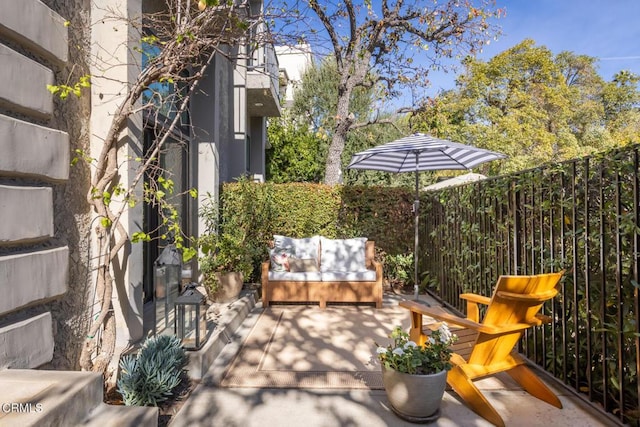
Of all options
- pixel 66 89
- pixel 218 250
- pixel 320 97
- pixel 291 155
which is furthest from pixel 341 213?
pixel 320 97

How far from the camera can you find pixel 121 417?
1892 mm

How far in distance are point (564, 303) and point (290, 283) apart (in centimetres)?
352

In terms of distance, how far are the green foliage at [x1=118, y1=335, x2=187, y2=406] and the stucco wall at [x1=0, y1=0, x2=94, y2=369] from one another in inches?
18.6

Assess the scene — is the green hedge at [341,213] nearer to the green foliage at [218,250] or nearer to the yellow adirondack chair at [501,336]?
the green foliage at [218,250]

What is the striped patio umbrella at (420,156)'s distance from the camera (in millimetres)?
4824

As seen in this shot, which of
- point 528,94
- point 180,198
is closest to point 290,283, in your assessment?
point 180,198

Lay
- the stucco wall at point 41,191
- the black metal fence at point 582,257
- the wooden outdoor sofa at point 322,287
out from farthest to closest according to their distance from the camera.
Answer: the wooden outdoor sofa at point 322,287
the black metal fence at point 582,257
the stucco wall at point 41,191

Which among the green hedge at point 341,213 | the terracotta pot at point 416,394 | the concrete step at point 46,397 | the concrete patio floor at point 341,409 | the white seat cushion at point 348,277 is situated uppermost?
the green hedge at point 341,213

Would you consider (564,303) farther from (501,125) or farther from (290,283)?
(501,125)

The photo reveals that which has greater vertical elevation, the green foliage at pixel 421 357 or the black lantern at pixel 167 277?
the black lantern at pixel 167 277

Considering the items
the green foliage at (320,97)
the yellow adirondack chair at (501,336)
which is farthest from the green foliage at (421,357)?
the green foliage at (320,97)

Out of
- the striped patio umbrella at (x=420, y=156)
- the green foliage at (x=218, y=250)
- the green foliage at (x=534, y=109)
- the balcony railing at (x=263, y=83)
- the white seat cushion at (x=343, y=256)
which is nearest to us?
the striped patio umbrella at (x=420, y=156)

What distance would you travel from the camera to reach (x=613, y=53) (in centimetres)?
2970

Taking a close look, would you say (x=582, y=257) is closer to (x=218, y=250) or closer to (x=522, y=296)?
(x=522, y=296)
